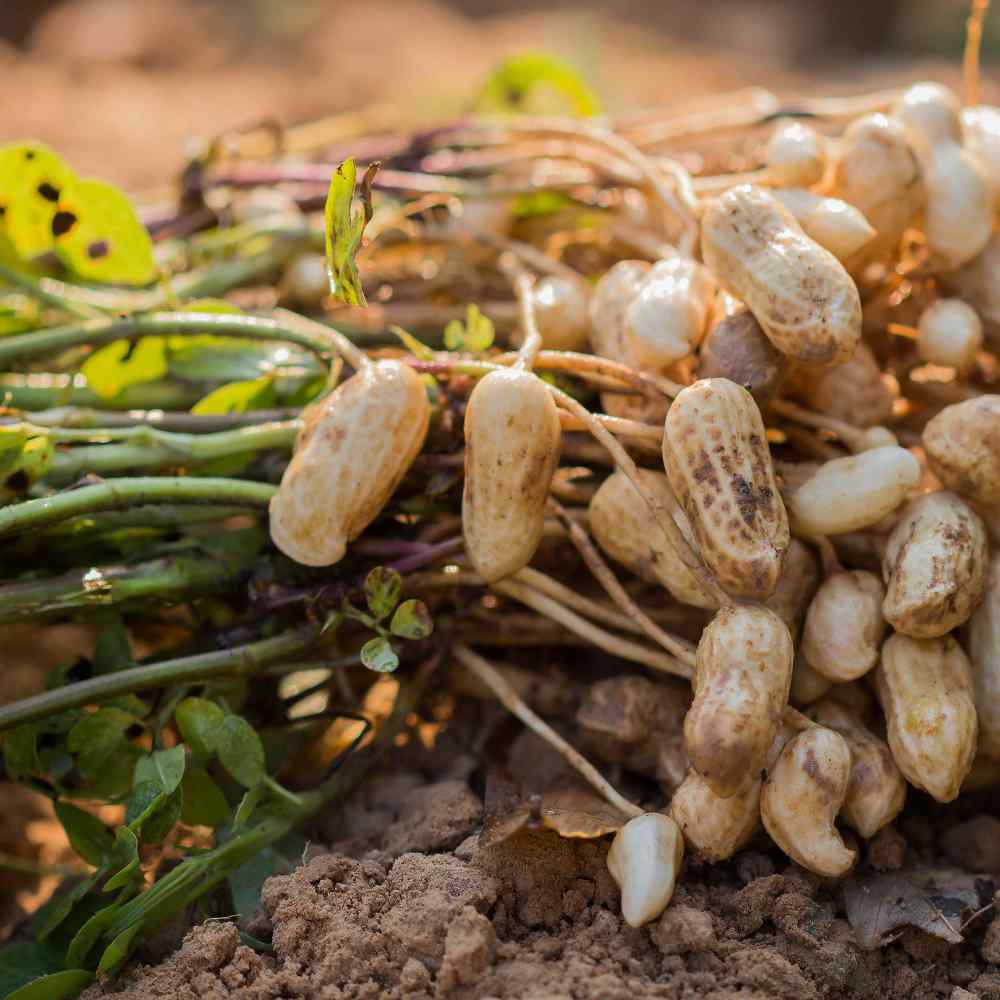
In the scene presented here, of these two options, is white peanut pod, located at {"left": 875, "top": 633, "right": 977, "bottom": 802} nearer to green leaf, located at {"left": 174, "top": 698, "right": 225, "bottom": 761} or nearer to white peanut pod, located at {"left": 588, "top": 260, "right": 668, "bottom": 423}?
white peanut pod, located at {"left": 588, "top": 260, "right": 668, "bottom": 423}

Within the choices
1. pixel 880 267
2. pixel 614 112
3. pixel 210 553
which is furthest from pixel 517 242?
pixel 614 112

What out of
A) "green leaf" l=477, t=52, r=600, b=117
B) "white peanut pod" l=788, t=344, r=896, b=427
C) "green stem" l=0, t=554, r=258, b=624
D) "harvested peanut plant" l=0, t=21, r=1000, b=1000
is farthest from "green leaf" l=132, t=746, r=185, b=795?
"green leaf" l=477, t=52, r=600, b=117

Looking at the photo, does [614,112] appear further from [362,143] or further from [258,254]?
[258,254]

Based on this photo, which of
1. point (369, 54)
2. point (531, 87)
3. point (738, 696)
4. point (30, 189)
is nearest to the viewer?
point (738, 696)

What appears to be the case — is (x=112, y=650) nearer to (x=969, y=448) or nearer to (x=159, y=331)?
(x=159, y=331)

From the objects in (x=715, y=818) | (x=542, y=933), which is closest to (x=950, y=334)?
(x=715, y=818)

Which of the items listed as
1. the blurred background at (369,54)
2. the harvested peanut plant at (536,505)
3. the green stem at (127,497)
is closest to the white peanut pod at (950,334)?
the harvested peanut plant at (536,505)
